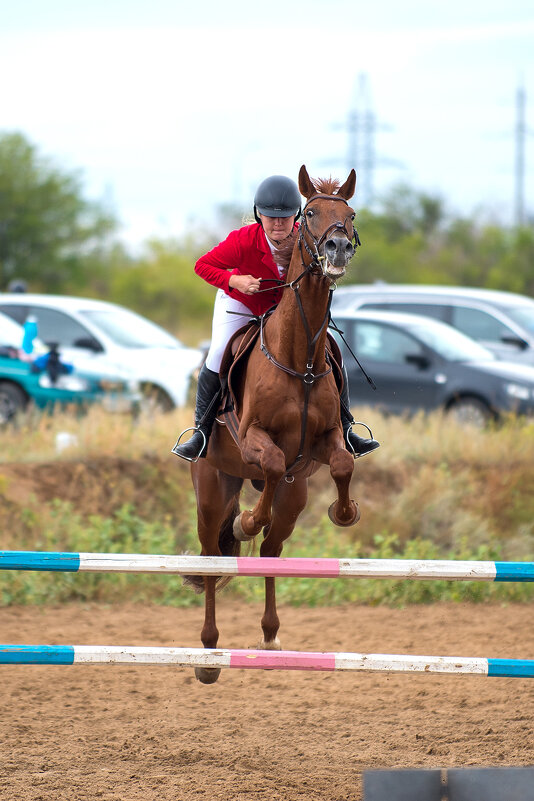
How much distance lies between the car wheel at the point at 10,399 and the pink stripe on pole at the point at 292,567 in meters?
9.25

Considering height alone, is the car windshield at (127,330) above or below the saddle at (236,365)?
above

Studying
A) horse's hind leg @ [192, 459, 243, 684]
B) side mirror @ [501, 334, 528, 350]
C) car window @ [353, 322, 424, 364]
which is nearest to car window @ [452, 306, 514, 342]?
side mirror @ [501, 334, 528, 350]

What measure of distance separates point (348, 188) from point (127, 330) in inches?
385

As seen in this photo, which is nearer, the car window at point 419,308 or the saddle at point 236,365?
the saddle at point 236,365

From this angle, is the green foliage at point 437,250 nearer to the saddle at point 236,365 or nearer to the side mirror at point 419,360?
the side mirror at point 419,360

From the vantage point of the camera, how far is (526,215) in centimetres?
4991

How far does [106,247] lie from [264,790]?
39.4m

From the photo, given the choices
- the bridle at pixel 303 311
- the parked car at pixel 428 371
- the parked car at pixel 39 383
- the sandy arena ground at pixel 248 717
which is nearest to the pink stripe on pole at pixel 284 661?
the sandy arena ground at pixel 248 717

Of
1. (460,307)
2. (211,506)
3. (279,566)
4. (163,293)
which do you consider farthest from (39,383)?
(163,293)

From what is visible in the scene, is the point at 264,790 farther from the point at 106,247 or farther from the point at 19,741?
the point at 106,247

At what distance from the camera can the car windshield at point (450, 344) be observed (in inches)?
520

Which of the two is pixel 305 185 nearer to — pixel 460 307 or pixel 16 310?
pixel 16 310

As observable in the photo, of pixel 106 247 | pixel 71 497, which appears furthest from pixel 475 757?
pixel 106 247

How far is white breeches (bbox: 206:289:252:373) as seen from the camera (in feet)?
19.5
